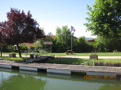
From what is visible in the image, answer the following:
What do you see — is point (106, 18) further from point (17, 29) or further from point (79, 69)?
point (17, 29)

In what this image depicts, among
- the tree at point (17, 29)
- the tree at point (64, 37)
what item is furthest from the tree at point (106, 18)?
the tree at point (64, 37)

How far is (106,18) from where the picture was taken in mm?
10352

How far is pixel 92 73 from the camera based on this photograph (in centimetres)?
783

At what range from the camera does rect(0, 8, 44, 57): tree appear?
12.2m

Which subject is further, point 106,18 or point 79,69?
point 106,18

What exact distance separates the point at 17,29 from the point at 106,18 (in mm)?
9243

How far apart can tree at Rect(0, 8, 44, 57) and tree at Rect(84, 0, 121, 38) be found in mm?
6636

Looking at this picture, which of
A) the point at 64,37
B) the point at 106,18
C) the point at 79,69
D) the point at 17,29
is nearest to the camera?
the point at 79,69

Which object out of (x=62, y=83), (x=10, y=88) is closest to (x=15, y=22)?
(x=10, y=88)

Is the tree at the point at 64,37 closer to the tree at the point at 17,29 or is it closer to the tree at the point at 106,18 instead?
the tree at the point at 17,29

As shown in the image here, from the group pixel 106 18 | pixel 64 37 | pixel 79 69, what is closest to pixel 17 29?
pixel 79 69

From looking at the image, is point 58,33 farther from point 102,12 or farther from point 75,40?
point 102,12

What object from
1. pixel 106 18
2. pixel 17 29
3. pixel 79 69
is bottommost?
pixel 79 69

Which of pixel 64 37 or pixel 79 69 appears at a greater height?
pixel 64 37
